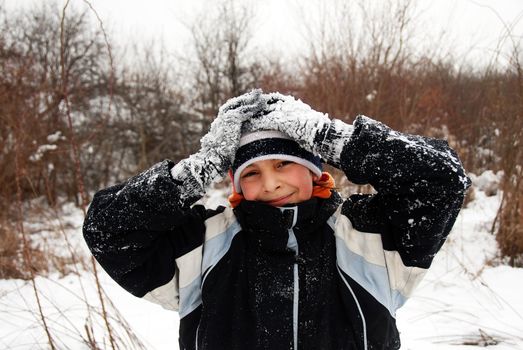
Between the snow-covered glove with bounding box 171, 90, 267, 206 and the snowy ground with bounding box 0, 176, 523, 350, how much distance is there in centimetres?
80

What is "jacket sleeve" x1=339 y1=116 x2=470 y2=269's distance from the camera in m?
0.90

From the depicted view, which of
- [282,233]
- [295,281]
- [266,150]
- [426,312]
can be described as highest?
[266,150]

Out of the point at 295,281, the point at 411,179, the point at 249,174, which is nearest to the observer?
the point at 411,179

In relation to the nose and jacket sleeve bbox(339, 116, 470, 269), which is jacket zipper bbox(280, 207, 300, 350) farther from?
jacket sleeve bbox(339, 116, 470, 269)

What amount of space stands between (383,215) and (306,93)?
3.77 meters

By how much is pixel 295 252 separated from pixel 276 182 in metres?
0.21

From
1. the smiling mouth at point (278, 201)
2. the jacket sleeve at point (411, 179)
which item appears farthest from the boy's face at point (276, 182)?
the jacket sleeve at point (411, 179)

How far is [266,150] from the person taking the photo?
3.54 ft

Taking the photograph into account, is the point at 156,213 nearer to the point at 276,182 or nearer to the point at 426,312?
the point at 276,182

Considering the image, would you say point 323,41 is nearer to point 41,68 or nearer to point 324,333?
point 324,333

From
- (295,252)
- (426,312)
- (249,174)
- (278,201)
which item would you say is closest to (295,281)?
(295,252)

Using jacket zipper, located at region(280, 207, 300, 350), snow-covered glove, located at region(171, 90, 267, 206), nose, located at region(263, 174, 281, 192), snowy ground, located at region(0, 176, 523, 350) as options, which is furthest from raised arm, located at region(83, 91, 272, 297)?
snowy ground, located at region(0, 176, 523, 350)

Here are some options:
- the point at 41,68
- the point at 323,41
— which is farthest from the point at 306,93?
the point at 41,68

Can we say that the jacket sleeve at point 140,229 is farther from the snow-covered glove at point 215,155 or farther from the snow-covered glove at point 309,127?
the snow-covered glove at point 309,127
